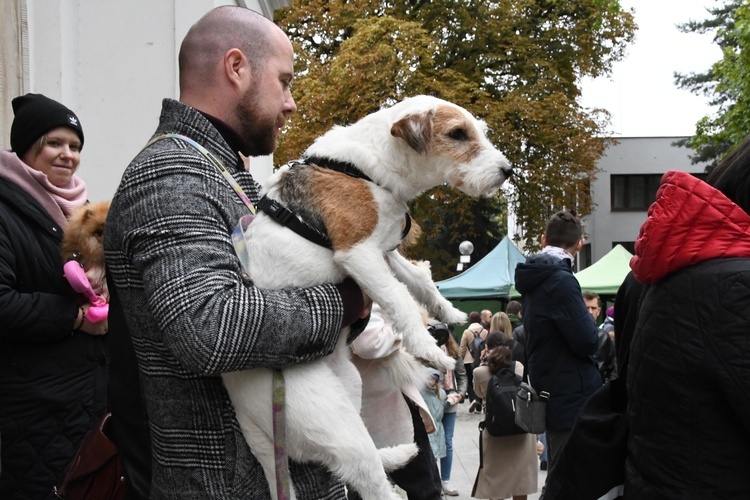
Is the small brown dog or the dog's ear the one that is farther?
the small brown dog

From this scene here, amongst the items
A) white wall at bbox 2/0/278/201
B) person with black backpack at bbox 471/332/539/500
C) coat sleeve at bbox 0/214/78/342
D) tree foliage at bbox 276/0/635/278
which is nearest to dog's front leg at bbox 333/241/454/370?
coat sleeve at bbox 0/214/78/342

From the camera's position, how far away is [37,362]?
308cm

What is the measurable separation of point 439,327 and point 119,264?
1.57 meters

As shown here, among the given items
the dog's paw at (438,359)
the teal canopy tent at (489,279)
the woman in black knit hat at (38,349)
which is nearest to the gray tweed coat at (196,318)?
the dog's paw at (438,359)

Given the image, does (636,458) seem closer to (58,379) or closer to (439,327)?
(439,327)

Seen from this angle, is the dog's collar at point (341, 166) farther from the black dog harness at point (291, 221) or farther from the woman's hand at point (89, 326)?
the woman's hand at point (89, 326)

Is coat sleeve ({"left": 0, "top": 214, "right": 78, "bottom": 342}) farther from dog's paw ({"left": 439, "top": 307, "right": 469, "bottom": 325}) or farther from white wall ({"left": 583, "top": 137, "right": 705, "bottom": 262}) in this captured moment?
white wall ({"left": 583, "top": 137, "right": 705, "bottom": 262})

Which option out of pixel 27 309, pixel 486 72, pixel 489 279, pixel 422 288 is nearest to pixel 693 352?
pixel 422 288

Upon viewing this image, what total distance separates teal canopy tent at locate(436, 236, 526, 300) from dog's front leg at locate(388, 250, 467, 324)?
16.6m

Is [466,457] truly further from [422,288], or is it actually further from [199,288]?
[199,288]

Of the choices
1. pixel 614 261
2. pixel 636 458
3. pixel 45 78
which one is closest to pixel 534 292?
pixel 636 458

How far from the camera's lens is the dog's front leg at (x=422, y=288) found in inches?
94.1

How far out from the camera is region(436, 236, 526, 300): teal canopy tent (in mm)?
19250

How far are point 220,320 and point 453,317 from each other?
96 cm
